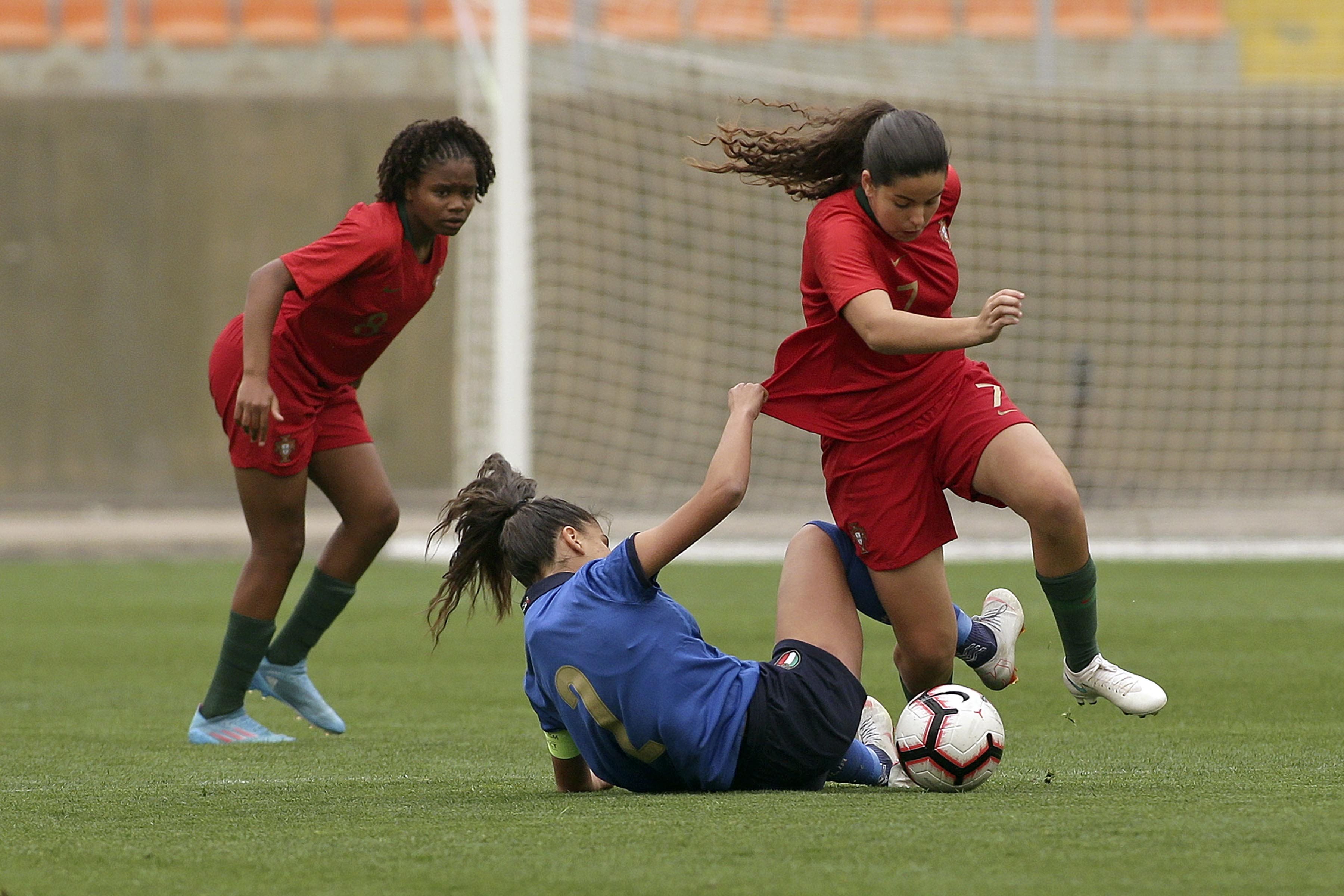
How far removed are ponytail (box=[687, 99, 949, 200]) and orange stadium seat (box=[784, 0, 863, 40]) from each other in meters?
9.48

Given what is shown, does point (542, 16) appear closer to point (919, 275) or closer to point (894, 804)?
point (919, 275)

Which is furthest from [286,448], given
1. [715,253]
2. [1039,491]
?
[715,253]

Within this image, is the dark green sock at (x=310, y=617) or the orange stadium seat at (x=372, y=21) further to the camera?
the orange stadium seat at (x=372, y=21)

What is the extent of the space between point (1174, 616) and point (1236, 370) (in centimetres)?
625

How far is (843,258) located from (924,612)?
85 centimetres

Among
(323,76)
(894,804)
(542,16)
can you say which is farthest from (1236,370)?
(894,804)

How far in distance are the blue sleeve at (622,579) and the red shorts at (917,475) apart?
78 centimetres

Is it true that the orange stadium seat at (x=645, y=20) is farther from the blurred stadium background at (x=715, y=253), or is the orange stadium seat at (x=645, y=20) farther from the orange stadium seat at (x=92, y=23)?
the orange stadium seat at (x=92, y=23)

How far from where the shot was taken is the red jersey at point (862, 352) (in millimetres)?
3875

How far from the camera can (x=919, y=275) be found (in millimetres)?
3939

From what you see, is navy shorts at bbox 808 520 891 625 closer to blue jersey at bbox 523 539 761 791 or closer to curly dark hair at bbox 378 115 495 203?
blue jersey at bbox 523 539 761 791

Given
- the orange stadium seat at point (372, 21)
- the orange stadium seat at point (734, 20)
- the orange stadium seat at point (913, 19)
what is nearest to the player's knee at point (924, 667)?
the orange stadium seat at point (734, 20)

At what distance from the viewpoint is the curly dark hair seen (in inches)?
180

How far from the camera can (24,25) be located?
1551 cm
